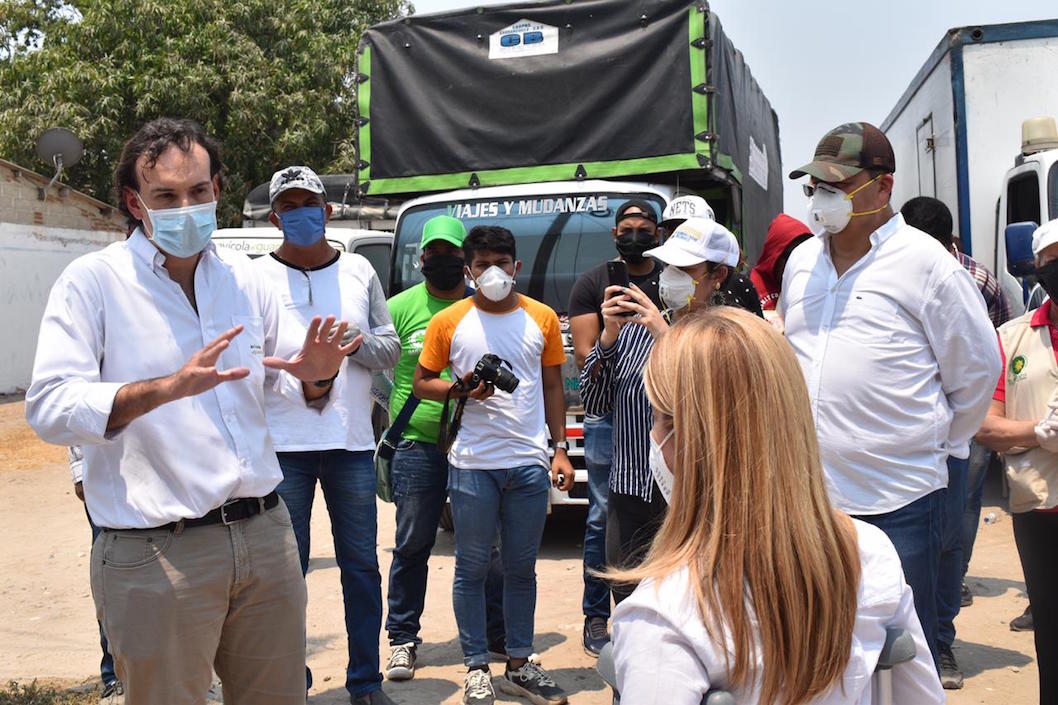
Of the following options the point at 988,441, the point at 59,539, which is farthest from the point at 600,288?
the point at 59,539

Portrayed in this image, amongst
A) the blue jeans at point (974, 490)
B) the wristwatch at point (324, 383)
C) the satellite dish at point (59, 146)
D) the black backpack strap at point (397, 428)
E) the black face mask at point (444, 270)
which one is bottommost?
the blue jeans at point (974, 490)

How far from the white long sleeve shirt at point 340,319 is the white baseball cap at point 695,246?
130 cm

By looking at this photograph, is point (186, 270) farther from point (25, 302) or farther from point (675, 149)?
point (25, 302)

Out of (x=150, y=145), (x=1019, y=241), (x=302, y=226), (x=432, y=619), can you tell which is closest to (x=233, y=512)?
(x=150, y=145)

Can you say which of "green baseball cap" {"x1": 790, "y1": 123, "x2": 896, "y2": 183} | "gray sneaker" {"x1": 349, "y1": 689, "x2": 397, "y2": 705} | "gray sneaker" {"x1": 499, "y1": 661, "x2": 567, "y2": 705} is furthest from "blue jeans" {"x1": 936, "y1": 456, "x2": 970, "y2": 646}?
"gray sneaker" {"x1": 349, "y1": 689, "x2": 397, "y2": 705}

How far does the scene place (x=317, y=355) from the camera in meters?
3.24

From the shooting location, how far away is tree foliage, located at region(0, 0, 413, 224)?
21516mm

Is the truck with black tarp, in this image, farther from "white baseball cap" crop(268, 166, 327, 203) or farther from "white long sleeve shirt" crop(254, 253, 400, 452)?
"white baseball cap" crop(268, 166, 327, 203)

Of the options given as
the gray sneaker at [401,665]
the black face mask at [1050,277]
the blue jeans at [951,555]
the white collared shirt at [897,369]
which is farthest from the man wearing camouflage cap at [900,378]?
the gray sneaker at [401,665]

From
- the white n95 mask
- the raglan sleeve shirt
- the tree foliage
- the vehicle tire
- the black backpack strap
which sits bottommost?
the vehicle tire

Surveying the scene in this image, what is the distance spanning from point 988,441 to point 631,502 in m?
1.38

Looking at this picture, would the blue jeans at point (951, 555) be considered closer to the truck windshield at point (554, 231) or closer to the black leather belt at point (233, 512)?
the black leather belt at point (233, 512)

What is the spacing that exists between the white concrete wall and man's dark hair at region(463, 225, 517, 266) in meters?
16.5

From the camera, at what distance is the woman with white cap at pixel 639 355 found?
4.18 metres
